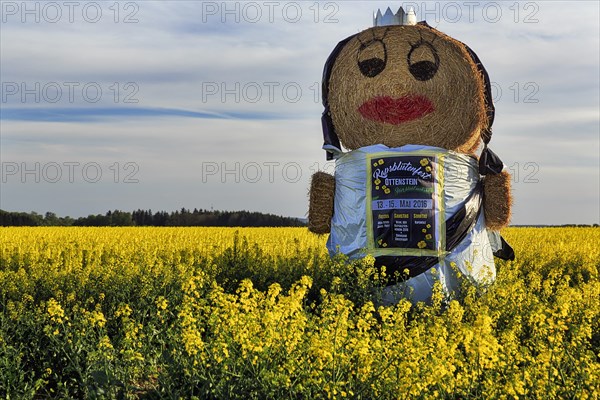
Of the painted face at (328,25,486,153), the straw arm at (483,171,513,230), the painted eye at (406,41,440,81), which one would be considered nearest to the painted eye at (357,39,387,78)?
the painted face at (328,25,486,153)

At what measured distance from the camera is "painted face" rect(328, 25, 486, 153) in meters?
8.92

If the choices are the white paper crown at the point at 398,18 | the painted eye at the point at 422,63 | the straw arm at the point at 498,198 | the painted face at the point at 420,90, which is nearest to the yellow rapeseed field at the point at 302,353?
the straw arm at the point at 498,198

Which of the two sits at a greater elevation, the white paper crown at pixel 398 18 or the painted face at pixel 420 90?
the white paper crown at pixel 398 18

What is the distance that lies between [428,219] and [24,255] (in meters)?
7.61

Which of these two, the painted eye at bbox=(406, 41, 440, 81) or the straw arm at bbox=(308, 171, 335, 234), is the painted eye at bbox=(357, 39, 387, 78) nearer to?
the painted eye at bbox=(406, 41, 440, 81)

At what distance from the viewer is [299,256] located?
37.1 ft

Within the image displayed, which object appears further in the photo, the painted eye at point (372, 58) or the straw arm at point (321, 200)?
the straw arm at point (321, 200)

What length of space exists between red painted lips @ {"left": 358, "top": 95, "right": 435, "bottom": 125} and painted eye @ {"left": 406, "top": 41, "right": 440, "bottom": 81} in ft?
Result: 0.90

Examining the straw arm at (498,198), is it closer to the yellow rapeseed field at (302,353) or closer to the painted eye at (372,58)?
the yellow rapeseed field at (302,353)

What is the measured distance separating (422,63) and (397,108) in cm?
63

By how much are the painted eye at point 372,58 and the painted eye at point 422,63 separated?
1.06ft

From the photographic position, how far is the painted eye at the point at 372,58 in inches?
355

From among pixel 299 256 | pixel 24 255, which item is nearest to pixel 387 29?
pixel 299 256

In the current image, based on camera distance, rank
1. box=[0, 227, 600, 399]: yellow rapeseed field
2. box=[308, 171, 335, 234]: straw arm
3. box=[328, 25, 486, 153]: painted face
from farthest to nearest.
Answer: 1. box=[308, 171, 335, 234]: straw arm
2. box=[328, 25, 486, 153]: painted face
3. box=[0, 227, 600, 399]: yellow rapeseed field
